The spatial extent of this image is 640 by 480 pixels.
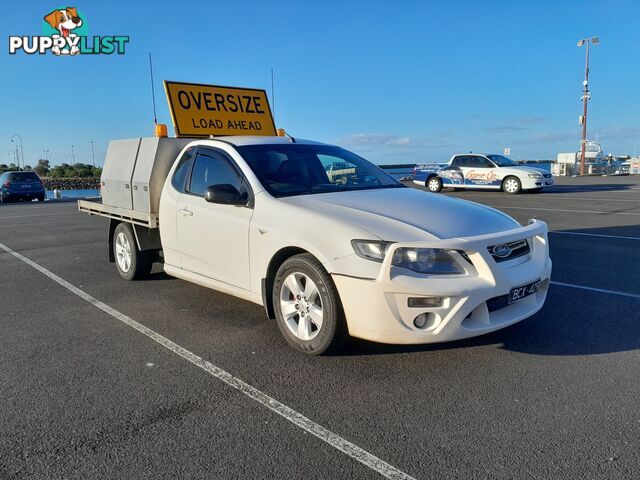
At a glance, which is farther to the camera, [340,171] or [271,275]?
[340,171]

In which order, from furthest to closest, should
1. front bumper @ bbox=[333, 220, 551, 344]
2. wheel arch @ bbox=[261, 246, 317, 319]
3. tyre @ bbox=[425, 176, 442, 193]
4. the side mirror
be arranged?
tyre @ bbox=[425, 176, 442, 193] → the side mirror → wheel arch @ bbox=[261, 246, 317, 319] → front bumper @ bbox=[333, 220, 551, 344]

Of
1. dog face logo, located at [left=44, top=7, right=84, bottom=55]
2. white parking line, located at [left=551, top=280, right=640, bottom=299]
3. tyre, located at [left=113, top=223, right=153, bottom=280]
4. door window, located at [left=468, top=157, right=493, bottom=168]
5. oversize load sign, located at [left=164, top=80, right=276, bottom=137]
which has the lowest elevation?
white parking line, located at [left=551, top=280, right=640, bottom=299]

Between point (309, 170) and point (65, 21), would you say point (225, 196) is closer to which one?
point (309, 170)

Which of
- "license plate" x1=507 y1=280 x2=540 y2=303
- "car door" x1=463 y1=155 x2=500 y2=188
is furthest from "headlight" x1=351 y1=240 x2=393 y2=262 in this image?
"car door" x1=463 y1=155 x2=500 y2=188

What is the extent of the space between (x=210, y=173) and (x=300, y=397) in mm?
2676

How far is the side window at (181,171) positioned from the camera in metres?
5.50

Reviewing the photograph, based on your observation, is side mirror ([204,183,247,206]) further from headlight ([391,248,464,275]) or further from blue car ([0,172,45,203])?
blue car ([0,172,45,203])

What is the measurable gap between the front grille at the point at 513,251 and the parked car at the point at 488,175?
693 inches

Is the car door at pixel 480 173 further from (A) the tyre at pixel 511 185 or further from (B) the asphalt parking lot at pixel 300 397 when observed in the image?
(B) the asphalt parking lot at pixel 300 397

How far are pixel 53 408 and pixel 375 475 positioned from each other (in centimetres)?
207

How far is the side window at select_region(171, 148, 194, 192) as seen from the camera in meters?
5.50

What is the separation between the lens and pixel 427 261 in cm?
354

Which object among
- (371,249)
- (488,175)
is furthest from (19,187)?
(371,249)

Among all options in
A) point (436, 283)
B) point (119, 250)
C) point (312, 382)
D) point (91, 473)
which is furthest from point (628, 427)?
point (119, 250)
